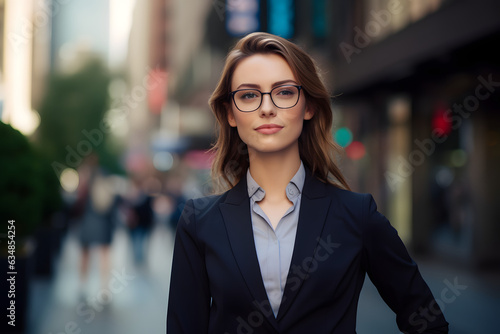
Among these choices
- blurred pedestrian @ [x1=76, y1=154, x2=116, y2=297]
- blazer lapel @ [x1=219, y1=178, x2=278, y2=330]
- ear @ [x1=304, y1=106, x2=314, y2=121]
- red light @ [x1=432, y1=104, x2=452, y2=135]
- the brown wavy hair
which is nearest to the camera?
blazer lapel @ [x1=219, y1=178, x2=278, y2=330]

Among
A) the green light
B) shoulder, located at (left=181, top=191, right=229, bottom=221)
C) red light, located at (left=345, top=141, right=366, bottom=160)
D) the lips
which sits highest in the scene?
the green light

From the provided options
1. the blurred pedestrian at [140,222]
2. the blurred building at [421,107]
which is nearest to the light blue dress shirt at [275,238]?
the blurred building at [421,107]

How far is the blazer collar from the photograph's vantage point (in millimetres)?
1905

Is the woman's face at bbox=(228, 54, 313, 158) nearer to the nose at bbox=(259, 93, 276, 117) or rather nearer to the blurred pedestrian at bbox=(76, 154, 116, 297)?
the nose at bbox=(259, 93, 276, 117)

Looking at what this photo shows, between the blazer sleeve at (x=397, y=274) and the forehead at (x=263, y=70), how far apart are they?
60cm

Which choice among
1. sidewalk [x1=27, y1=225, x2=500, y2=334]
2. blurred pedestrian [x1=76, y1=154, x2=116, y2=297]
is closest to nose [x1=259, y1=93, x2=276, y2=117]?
sidewalk [x1=27, y1=225, x2=500, y2=334]

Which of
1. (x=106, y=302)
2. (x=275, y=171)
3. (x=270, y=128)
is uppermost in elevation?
(x=270, y=128)

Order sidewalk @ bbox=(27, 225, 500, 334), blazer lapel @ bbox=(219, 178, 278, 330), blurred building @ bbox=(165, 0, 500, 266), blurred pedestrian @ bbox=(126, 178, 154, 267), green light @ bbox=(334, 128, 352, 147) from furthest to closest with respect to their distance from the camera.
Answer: green light @ bbox=(334, 128, 352, 147) → blurred pedestrian @ bbox=(126, 178, 154, 267) → blurred building @ bbox=(165, 0, 500, 266) → sidewalk @ bbox=(27, 225, 500, 334) → blazer lapel @ bbox=(219, 178, 278, 330)

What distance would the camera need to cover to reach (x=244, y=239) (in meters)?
2.01

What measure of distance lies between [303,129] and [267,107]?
1.10ft

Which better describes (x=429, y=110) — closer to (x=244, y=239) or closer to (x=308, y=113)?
(x=308, y=113)

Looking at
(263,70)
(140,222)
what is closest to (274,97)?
(263,70)

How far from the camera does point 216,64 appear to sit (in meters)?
29.8

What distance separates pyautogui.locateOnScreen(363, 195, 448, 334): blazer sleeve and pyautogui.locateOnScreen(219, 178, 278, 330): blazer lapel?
41cm
